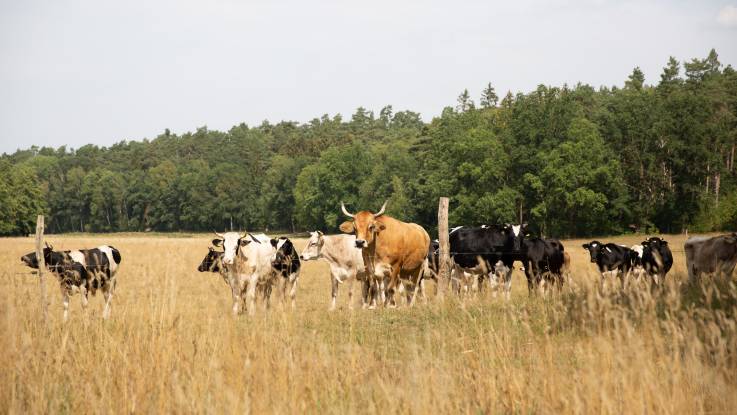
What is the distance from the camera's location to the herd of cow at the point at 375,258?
15258 mm

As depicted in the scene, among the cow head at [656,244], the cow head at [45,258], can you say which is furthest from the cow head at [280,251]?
the cow head at [656,244]

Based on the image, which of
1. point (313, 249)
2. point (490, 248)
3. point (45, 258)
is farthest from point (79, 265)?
point (490, 248)

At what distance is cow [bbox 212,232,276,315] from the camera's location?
14.5 meters

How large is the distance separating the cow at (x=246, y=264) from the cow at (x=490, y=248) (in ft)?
15.5

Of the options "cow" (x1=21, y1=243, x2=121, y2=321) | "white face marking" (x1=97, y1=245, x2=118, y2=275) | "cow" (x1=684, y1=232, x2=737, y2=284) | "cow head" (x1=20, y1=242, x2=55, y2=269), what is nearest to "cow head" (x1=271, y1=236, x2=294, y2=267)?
"cow" (x1=21, y1=243, x2=121, y2=321)

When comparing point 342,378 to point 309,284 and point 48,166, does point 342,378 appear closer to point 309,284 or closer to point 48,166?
point 309,284

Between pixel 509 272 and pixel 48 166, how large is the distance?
173145 mm

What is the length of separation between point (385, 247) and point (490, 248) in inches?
143

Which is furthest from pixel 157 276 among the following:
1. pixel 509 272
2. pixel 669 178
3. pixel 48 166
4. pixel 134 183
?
pixel 48 166

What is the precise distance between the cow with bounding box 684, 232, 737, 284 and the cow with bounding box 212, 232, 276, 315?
31.7 ft

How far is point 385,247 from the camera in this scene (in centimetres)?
1609

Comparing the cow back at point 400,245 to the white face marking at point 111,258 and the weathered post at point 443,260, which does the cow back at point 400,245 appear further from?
the white face marking at point 111,258

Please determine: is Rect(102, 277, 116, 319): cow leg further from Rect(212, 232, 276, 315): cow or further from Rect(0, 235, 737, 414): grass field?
Rect(212, 232, 276, 315): cow

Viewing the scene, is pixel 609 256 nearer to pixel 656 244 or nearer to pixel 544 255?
pixel 656 244
